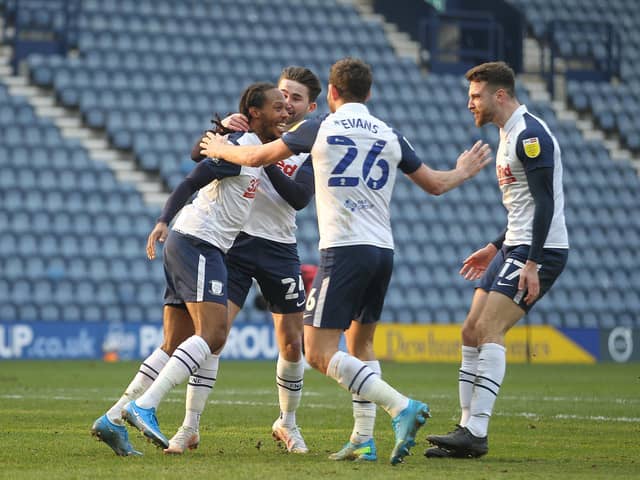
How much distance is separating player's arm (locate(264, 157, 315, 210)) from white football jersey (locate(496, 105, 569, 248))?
45.1 inches

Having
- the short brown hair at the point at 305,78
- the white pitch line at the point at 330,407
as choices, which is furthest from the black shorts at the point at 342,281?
the white pitch line at the point at 330,407

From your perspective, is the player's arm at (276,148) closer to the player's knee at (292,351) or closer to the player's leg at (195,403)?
the player's leg at (195,403)

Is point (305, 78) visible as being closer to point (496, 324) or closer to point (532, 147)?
point (532, 147)

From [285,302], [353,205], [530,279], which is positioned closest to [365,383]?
[353,205]

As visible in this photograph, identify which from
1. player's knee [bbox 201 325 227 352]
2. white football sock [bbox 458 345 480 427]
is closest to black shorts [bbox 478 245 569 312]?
white football sock [bbox 458 345 480 427]

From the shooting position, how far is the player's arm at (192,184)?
6.81m

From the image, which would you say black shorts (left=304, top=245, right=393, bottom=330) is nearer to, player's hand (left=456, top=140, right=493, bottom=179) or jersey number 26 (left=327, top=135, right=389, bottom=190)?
jersey number 26 (left=327, top=135, right=389, bottom=190)

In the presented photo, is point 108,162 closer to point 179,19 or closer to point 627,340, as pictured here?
point 179,19

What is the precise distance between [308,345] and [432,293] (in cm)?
1676

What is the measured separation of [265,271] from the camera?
735cm

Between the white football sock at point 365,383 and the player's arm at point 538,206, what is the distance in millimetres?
1141

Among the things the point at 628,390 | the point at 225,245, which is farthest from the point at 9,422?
the point at 628,390

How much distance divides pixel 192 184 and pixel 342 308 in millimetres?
1217

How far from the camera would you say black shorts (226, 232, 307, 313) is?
24.1 ft
